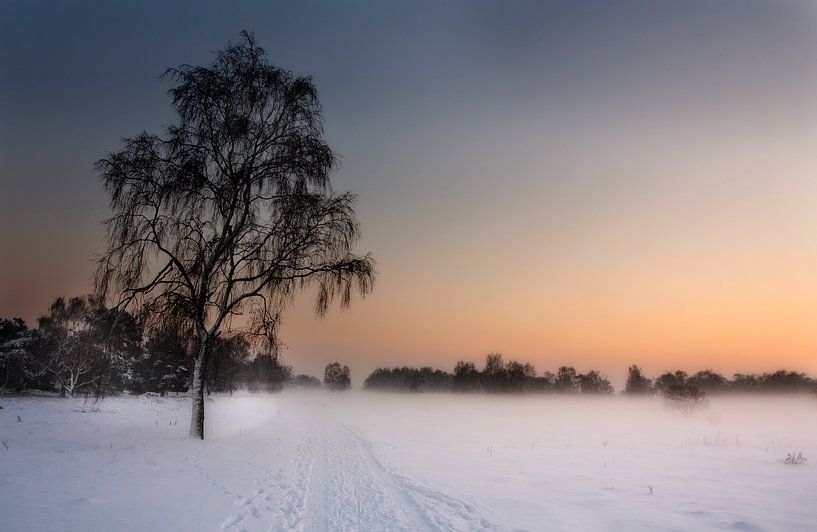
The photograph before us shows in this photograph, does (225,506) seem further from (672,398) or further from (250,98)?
(672,398)

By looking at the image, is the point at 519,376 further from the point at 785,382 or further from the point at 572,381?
the point at 785,382

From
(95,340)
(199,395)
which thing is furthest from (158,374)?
(95,340)

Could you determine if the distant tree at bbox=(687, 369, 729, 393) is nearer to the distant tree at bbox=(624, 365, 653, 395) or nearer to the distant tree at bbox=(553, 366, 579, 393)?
the distant tree at bbox=(624, 365, 653, 395)

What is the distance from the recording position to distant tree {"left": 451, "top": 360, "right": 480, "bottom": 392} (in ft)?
463

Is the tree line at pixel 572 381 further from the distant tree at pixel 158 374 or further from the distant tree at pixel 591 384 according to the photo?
the distant tree at pixel 158 374

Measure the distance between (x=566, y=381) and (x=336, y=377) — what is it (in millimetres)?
88991

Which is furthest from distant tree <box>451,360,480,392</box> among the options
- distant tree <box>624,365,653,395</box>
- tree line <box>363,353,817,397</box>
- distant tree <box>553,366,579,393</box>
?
distant tree <box>624,365,653,395</box>

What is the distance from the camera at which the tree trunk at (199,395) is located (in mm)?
14148

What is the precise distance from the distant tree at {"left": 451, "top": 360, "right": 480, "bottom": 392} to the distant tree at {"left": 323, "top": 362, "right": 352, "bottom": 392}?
5151 centimetres

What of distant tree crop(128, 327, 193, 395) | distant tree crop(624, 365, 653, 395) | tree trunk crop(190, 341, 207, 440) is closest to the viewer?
tree trunk crop(190, 341, 207, 440)

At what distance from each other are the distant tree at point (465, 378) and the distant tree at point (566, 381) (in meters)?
26.3

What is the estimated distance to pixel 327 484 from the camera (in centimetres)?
887

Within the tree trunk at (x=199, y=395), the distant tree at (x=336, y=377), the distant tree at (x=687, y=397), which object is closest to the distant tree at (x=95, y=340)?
the tree trunk at (x=199, y=395)

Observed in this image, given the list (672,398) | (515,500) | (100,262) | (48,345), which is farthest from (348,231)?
(48,345)
